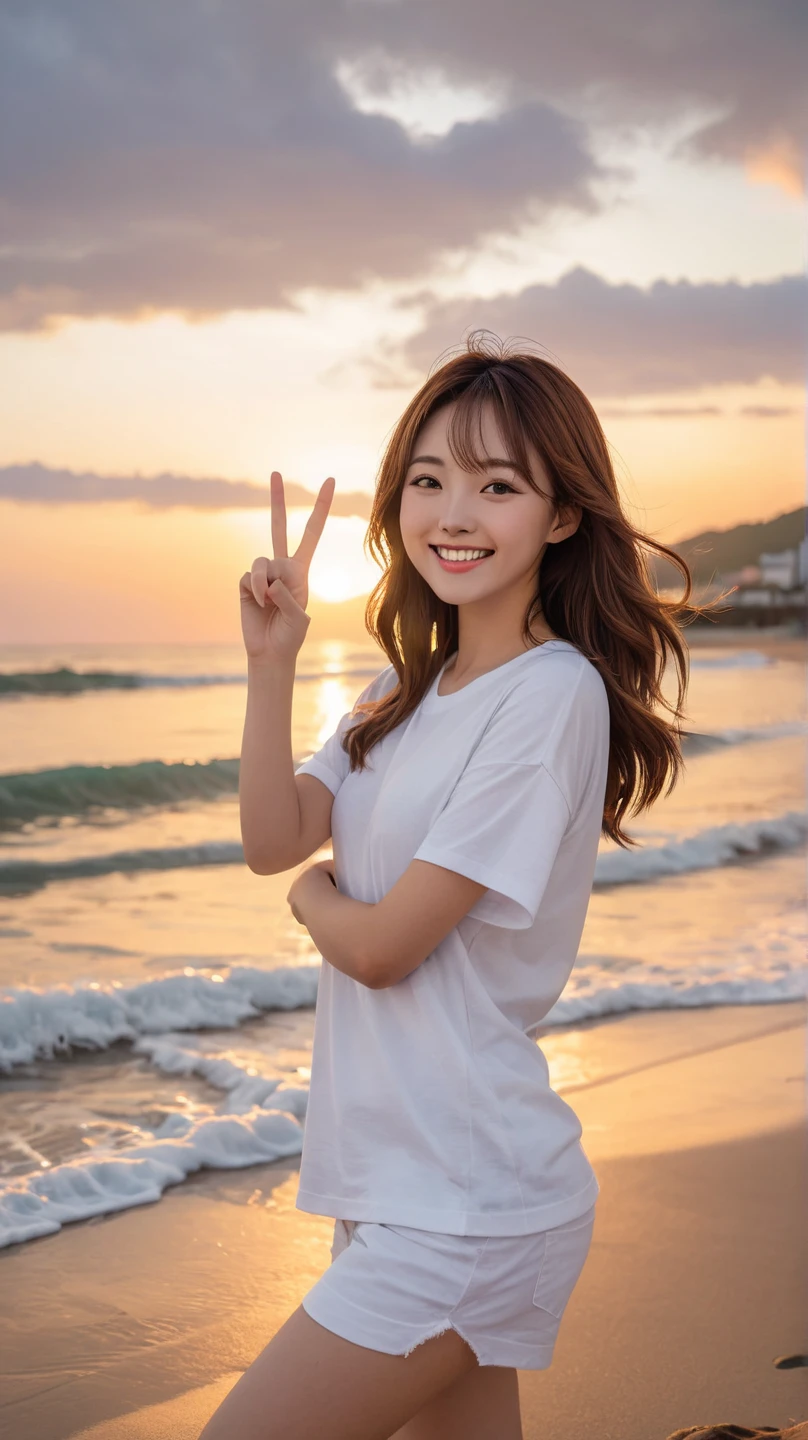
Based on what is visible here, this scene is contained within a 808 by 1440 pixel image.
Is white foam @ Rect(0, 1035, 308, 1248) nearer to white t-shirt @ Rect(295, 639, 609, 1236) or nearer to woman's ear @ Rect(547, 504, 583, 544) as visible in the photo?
white t-shirt @ Rect(295, 639, 609, 1236)

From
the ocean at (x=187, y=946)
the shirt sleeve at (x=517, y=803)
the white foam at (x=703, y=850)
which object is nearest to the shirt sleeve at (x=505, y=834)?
the shirt sleeve at (x=517, y=803)

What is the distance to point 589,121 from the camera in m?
13.9

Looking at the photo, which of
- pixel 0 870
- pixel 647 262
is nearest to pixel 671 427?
pixel 647 262

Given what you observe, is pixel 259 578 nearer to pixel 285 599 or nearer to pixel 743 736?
pixel 285 599

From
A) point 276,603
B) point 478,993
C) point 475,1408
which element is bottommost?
point 475,1408

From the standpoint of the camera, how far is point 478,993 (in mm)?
1700

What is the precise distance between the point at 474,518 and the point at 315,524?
0.98 feet

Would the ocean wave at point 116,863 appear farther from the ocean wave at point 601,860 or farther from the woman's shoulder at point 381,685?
the woman's shoulder at point 381,685

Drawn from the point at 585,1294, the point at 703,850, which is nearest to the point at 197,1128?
the point at 585,1294

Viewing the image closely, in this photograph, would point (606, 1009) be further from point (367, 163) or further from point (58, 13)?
point (58, 13)

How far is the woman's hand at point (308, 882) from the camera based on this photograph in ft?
6.04

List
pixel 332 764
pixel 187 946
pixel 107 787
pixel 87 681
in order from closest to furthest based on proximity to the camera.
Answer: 1. pixel 332 764
2. pixel 187 946
3. pixel 107 787
4. pixel 87 681

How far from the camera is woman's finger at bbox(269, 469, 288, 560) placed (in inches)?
78.9

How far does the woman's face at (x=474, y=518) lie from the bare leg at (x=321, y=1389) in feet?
3.37
